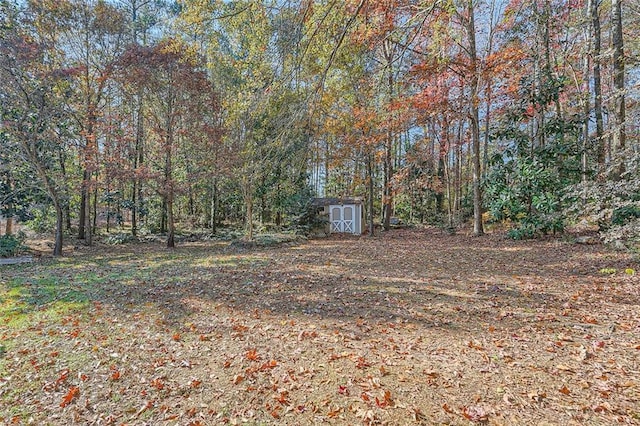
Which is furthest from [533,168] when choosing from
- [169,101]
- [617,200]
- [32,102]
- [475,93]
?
[32,102]

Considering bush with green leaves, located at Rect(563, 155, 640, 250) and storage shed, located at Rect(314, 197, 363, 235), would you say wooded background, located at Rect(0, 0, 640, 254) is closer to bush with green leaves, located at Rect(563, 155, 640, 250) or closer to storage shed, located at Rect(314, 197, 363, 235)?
bush with green leaves, located at Rect(563, 155, 640, 250)

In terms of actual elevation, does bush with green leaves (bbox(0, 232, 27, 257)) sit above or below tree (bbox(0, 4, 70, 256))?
below

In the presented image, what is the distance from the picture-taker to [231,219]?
66.2 ft

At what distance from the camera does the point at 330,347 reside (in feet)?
11.5

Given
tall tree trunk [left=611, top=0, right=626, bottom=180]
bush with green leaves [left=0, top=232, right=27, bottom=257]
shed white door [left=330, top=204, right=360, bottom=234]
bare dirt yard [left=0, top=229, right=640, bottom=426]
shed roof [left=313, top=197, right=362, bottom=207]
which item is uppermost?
tall tree trunk [left=611, top=0, right=626, bottom=180]

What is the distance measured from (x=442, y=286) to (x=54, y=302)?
6.47 m

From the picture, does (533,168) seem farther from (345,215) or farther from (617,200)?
(345,215)

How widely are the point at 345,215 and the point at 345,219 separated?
209mm

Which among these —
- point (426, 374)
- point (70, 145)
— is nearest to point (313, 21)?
point (426, 374)

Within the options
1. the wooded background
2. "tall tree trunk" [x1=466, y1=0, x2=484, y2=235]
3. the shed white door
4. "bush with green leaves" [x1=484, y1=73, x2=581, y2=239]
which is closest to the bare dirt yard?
the wooded background

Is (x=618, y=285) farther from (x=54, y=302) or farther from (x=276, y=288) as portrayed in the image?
(x=54, y=302)

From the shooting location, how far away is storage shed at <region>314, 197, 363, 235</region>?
651 inches

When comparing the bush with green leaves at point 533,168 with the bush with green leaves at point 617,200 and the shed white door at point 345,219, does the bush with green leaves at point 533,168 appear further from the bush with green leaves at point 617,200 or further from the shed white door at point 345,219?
the shed white door at point 345,219

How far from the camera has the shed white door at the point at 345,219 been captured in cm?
1656
